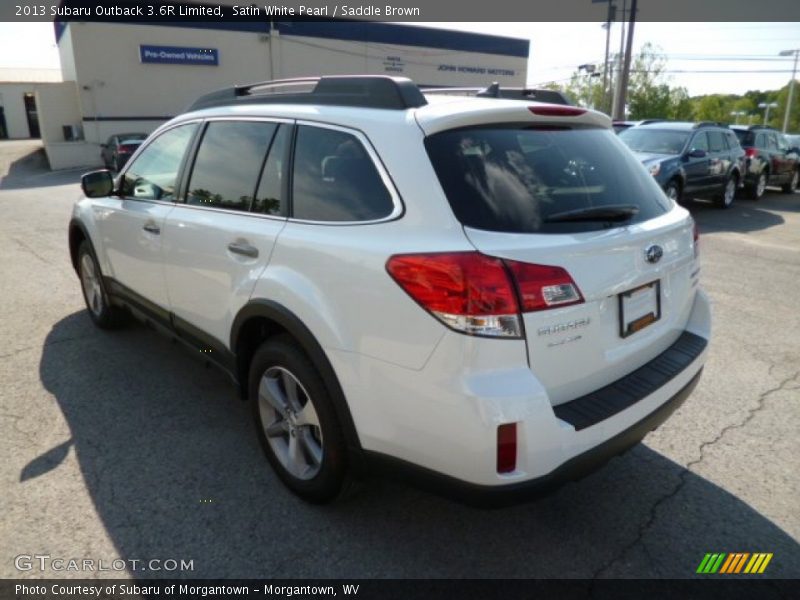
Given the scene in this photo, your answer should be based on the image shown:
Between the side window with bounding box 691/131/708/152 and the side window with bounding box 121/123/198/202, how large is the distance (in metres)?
10.6

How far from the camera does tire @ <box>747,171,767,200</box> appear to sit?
1516 centimetres

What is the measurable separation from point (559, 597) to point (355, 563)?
82cm

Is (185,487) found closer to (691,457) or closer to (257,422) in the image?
(257,422)

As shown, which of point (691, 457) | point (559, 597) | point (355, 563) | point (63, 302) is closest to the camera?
point (559, 597)

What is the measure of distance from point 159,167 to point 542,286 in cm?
295

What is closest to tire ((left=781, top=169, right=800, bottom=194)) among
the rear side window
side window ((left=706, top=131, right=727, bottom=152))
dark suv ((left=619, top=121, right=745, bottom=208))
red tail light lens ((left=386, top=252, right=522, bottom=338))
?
the rear side window

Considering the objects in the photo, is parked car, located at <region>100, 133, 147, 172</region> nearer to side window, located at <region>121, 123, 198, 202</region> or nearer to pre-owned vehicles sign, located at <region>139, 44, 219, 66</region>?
pre-owned vehicles sign, located at <region>139, 44, 219, 66</region>

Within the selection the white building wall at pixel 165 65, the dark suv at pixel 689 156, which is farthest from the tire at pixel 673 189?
the white building wall at pixel 165 65

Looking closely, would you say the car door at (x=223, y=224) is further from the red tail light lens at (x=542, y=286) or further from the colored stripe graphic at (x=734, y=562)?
the colored stripe graphic at (x=734, y=562)

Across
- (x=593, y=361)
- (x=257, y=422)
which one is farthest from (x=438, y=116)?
(x=257, y=422)

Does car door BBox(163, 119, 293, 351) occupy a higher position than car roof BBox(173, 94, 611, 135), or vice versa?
car roof BBox(173, 94, 611, 135)

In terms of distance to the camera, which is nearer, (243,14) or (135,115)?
(135,115)

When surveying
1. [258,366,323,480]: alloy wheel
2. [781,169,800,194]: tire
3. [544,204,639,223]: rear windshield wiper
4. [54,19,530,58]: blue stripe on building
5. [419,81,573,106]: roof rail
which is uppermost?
[54,19,530,58]: blue stripe on building

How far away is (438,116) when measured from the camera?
2.37 m
